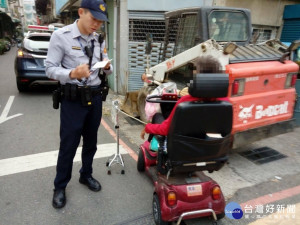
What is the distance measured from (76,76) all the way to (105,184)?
1.67m

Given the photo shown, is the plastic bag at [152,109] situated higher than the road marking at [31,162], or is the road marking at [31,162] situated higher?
the plastic bag at [152,109]

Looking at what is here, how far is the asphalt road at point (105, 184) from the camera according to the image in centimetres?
267

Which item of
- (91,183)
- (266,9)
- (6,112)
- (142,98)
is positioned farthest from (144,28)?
(91,183)

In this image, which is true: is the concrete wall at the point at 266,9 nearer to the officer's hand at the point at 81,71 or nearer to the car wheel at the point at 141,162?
the car wheel at the point at 141,162

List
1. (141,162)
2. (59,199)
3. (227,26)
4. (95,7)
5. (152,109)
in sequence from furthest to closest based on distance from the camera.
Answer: (227,26), (141,162), (152,109), (59,199), (95,7)

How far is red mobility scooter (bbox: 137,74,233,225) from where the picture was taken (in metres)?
1.95

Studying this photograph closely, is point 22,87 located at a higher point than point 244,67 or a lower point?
lower

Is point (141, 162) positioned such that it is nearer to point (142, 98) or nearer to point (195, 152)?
point (195, 152)

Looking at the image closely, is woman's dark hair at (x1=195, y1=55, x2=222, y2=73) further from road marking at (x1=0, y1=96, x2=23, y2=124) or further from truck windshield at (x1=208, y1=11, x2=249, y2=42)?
road marking at (x1=0, y1=96, x2=23, y2=124)

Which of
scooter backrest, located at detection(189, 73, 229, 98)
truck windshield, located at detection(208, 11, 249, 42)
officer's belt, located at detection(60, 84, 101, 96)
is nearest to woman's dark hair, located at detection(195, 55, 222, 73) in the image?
scooter backrest, located at detection(189, 73, 229, 98)

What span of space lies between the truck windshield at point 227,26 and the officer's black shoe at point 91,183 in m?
2.75

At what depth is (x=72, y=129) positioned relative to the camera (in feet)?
8.42

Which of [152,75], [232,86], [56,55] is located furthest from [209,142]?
[152,75]

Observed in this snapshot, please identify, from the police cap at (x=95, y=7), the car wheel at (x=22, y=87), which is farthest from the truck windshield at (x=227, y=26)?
the car wheel at (x=22, y=87)
